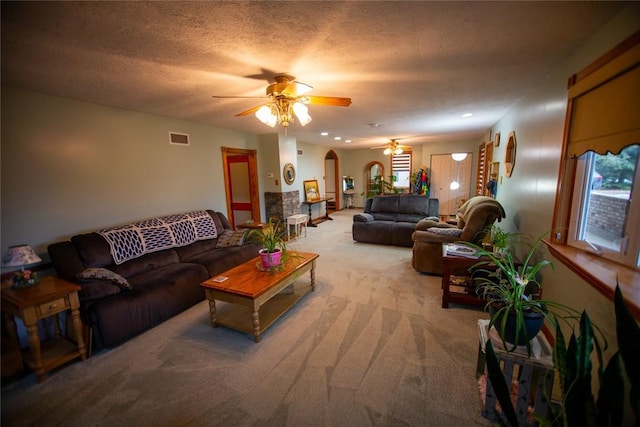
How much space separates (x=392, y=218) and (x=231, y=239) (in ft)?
11.3

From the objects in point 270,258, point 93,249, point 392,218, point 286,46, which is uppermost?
point 286,46

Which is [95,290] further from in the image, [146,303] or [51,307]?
[146,303]

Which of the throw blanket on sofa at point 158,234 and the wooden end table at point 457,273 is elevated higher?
the throw blanket on sofa at point 158,234

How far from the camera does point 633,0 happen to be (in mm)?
1265

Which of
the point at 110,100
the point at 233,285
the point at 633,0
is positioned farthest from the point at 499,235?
the point at 110,100

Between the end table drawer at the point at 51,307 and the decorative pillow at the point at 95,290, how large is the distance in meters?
0.16

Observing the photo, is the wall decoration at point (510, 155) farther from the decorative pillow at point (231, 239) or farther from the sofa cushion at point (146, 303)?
the sofa cushion at point (146, 303)

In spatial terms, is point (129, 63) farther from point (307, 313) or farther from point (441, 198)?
point (441, 198)

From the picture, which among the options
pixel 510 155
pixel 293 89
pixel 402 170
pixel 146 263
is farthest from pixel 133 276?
pixel 402 170

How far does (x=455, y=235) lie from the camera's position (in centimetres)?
342

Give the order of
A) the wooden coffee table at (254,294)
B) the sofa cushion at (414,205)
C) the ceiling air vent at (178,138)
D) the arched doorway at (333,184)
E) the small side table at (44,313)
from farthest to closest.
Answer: the arched doorway at (333,184), the sofa cushion at (414,205), the ceiling air vent at (178,138), the wooden coffee table at (254,294), the small side table at (44,313)

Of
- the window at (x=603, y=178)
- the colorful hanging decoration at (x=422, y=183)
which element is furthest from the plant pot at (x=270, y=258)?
the colorful hanging decoration at (x=422, y=183)

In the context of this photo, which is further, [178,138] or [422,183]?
[422,183]

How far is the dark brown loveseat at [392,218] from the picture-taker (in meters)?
4.91
